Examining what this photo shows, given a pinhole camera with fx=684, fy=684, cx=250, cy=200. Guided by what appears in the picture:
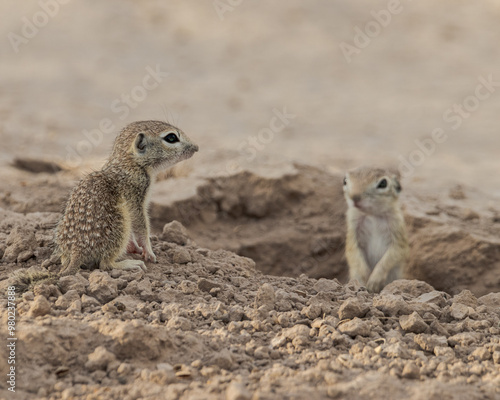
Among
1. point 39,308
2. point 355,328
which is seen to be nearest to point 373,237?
point 355,328

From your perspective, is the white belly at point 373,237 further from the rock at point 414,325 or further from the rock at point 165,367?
the rock at point 165,367

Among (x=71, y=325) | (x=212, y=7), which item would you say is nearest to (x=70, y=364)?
(x=71, y=325)

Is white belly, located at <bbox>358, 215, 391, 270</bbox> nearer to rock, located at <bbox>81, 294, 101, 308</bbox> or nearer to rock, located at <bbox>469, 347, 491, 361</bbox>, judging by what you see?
rock, located at <bbox>469, 347, 491, 361</bbox>

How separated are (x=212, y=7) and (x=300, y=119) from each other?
5101 millimetres

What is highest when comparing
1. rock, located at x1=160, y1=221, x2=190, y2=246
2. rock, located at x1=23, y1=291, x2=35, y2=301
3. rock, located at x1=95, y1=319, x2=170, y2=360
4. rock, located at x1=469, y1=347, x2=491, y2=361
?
rock, located at x1=160, y1=221, x2=190, y2=246

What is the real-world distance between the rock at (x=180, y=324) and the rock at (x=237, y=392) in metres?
0.62

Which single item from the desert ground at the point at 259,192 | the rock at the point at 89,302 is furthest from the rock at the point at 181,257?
the rock at the point at 89,302

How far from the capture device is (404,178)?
874 cm

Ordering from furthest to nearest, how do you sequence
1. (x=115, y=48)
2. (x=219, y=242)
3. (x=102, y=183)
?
1. (x=115, y=48)
2. (x=219, y=242)
3. (x=102, y=183)

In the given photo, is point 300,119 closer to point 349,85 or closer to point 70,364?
point 349,85

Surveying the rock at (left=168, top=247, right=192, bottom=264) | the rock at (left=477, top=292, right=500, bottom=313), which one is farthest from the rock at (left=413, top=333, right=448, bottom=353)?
the rock at (left=168, top=247, right=192, bottom=264)

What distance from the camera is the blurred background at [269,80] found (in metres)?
10.0

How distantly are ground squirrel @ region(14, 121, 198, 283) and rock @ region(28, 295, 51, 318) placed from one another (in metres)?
0.43

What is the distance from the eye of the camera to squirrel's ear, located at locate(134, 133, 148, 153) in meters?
4.62
